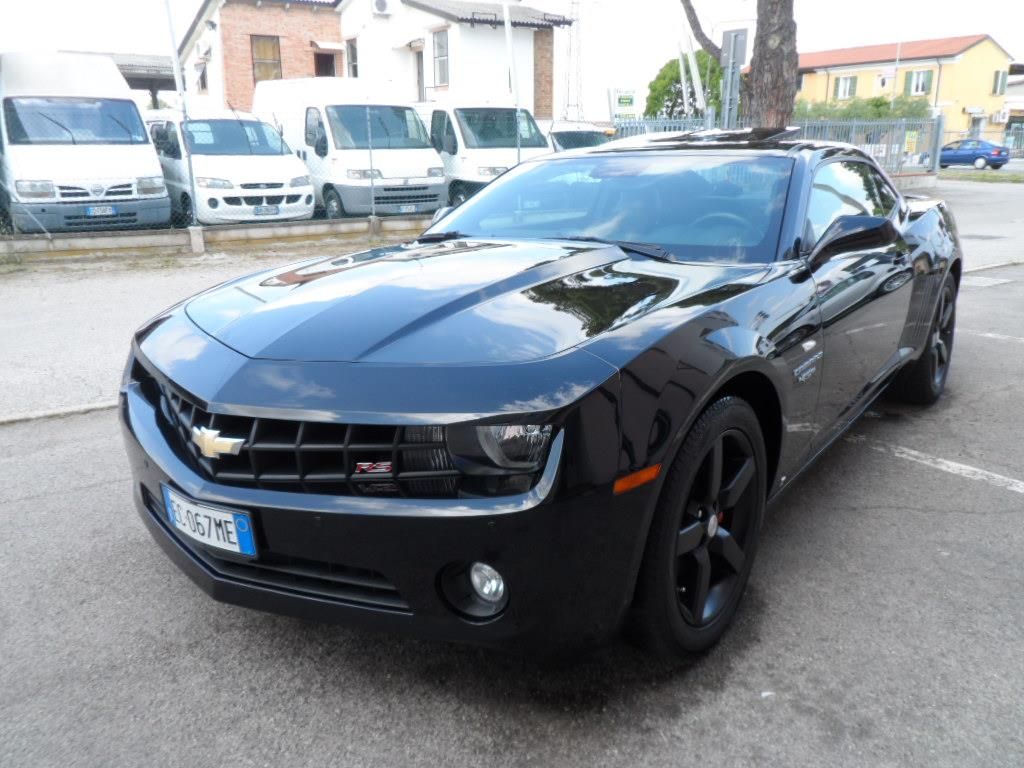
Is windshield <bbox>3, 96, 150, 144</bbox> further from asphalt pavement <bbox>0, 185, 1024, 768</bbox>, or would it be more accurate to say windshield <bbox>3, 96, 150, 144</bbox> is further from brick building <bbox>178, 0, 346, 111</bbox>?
brick building <bbox>178, 0, 346, 111</bbox>

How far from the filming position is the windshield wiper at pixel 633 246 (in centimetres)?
310

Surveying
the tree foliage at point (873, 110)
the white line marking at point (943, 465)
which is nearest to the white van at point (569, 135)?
the white line marking at point (943, 465)

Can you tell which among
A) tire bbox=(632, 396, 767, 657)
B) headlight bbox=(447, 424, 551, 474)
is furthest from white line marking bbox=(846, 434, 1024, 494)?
headlight bbox=(447, 424, 551, 474)

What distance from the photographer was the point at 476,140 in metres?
14.8

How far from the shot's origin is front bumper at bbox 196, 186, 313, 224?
1190cm

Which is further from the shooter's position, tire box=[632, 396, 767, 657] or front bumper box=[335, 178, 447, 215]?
front bumper box=[335, 178, 447, 215]

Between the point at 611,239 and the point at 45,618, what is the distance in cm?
233

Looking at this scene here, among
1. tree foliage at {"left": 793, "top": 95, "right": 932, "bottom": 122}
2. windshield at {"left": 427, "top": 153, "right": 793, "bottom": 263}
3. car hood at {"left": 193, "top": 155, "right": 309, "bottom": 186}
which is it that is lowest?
car hood at {"left": 193, "top": 155, "right": 309, "bottom": 186}

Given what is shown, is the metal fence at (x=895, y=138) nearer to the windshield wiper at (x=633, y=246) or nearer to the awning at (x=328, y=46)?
the awning at (x=328, y=46)

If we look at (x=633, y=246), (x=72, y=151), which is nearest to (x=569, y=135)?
(x=72, y=151)

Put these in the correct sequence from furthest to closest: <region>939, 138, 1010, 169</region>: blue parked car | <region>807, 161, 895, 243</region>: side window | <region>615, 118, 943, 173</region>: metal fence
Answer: <region>939, 138, 1010, 169</region>: blue parked car
<region>615, 118, 943, 173</region>: metal fence
<region>807, 161, 895, 243</region>: side window

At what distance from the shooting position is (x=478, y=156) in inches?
571

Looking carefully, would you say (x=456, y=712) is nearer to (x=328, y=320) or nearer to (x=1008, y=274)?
(x=328, y=320)

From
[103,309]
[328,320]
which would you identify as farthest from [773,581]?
[103,309]
